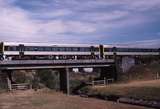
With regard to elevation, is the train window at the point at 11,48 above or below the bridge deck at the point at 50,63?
above

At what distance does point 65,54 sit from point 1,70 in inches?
737

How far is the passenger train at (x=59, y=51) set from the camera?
2940 inches

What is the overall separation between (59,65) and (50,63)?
2994 mm

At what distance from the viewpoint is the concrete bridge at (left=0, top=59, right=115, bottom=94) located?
234ft

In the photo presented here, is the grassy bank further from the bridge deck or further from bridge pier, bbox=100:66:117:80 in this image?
bridge pier, bbox=100:66:117:80

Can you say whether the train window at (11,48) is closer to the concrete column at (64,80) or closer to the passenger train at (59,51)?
the passenger train at (59,51)

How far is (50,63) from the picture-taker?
77250 millimetres

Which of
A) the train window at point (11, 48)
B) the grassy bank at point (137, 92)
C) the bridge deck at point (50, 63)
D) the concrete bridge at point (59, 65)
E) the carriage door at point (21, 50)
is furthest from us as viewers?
the carriage door at point (21, 50)

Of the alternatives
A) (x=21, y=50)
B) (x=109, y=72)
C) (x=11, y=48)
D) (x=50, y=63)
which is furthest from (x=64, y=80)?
(x=109, y=72)

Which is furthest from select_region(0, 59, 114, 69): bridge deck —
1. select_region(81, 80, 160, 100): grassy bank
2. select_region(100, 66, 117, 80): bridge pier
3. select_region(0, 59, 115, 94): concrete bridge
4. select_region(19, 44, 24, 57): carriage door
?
select_region(81, 80, 160, 100): grassy bank

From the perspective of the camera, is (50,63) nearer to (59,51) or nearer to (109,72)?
(59,51)

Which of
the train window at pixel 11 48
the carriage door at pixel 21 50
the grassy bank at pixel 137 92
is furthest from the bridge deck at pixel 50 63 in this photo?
the grassy bank at pixel 137 92

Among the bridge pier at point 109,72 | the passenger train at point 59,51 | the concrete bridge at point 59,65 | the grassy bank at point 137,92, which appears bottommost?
the grassy bank at point 137,92

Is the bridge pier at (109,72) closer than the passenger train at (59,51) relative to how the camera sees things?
No
